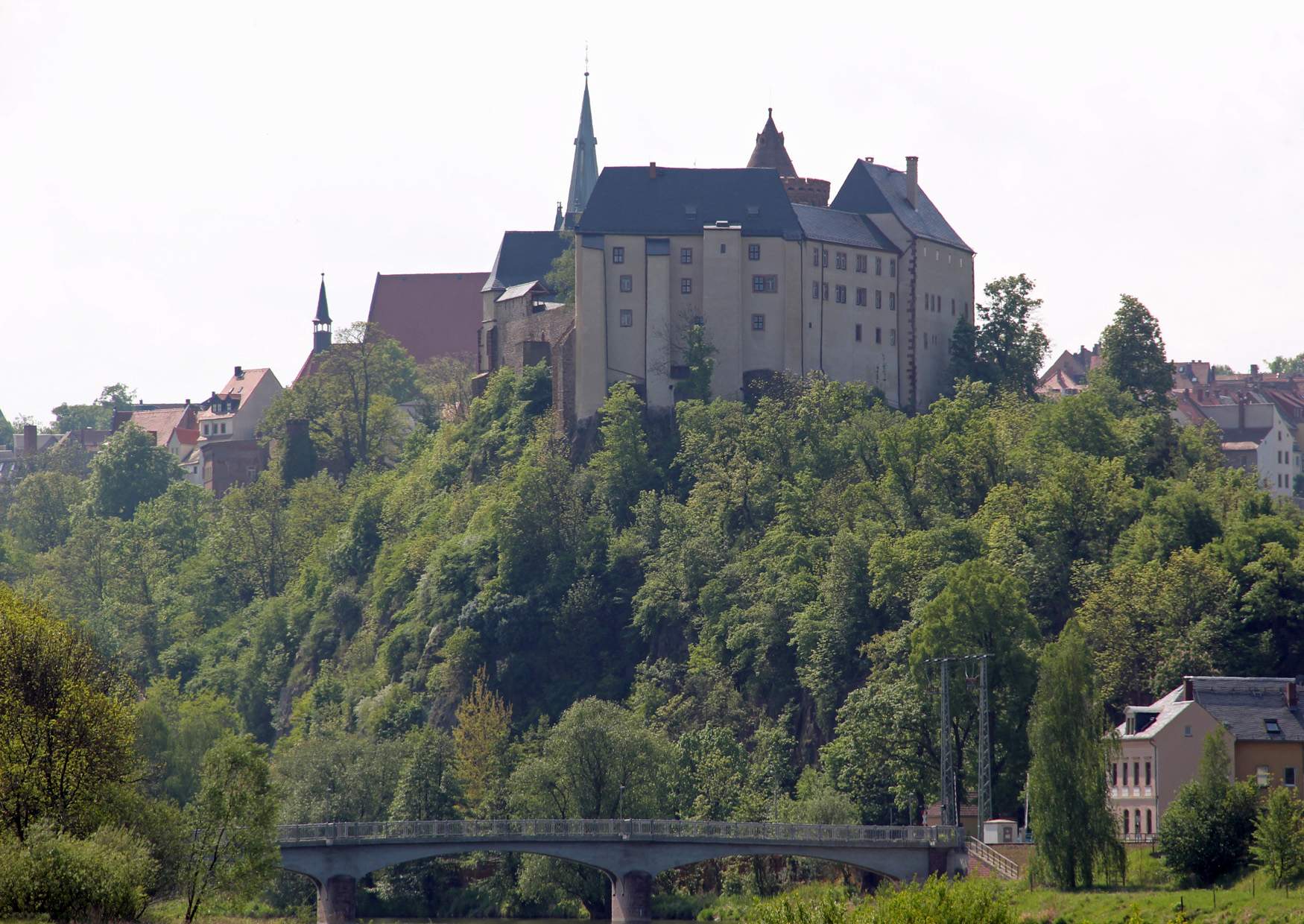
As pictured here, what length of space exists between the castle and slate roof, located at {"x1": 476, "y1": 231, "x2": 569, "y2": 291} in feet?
37.4

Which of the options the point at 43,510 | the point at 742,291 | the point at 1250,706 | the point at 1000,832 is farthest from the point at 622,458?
the point at 43,510

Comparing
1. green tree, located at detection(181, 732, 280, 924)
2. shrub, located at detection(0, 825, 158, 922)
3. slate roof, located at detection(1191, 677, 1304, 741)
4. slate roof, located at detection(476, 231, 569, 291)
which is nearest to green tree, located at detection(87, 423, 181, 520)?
slate roof, located at detection(476, 231, 569, 291)

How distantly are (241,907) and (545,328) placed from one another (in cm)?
6013

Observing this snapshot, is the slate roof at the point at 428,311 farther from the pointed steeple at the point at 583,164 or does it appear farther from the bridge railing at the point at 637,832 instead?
the bridge railing at the point at 637,832

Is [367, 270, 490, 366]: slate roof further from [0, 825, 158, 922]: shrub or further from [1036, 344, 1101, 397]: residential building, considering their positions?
[0, 825, 158, 922]: shrub

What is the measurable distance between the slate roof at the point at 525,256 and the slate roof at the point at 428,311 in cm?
4104

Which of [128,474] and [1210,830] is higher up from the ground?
[128,474]

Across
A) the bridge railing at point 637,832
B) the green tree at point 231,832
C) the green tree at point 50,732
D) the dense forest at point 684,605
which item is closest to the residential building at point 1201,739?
the dense forest at point 684,605

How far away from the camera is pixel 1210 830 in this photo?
243 feet

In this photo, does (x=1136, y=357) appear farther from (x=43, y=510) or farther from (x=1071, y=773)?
(x=43, y=510)

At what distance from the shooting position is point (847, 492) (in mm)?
117062

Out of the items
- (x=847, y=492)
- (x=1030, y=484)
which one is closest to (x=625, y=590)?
(x=847, y=492)

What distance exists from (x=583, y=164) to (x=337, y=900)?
330ft

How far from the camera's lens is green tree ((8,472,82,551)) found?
174750mm
